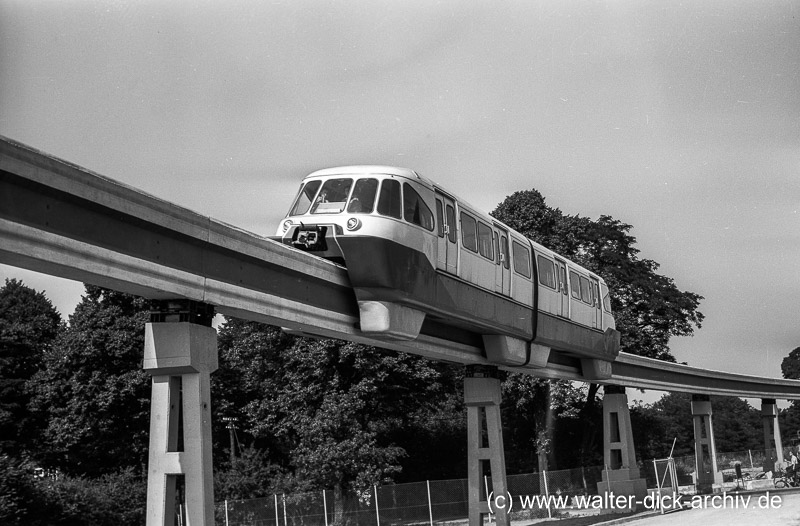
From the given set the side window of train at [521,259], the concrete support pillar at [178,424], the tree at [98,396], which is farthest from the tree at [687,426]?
the concrete support pillar at [178,424]

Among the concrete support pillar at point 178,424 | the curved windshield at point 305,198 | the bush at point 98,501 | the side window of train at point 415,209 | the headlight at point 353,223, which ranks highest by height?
the curved windshield at point 305,198

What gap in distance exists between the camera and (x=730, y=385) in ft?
153

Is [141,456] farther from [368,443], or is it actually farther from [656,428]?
Result: [656,428]

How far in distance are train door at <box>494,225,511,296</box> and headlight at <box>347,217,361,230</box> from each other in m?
5.49

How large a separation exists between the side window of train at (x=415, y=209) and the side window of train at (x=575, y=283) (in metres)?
10.7

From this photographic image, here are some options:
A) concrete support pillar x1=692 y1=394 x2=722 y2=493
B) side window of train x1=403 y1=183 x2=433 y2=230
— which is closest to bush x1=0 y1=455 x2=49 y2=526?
side window of train x1=403 y1=183 x2=433 y2=230

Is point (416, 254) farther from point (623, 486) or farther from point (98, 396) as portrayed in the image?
point (98, 396)

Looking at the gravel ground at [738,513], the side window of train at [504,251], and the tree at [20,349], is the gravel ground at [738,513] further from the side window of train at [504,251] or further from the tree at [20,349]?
the tree at [20,349]

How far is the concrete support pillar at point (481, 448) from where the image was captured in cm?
2222

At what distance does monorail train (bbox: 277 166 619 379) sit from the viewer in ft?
49.1

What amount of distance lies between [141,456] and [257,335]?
22.6 ft

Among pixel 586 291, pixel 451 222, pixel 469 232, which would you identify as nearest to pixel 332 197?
pixel 451 222

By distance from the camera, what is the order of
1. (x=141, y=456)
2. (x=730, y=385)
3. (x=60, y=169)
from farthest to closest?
(x=730, y=385) < (x=141, y=456) < (x=60, y=169)

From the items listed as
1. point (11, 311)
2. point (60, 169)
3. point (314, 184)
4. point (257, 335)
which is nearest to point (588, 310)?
point (314, 184)
